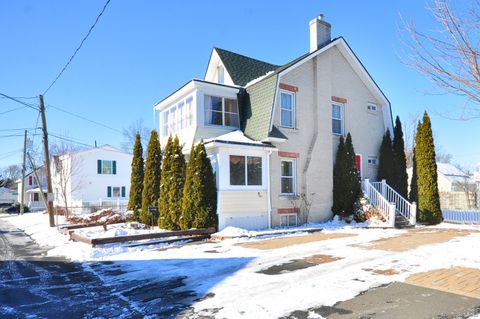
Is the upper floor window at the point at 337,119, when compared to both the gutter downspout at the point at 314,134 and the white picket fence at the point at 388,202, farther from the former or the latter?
the white picket fence at the point at 388,202

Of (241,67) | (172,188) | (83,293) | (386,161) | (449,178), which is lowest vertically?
(83,293)

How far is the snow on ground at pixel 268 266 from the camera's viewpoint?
5566 mm

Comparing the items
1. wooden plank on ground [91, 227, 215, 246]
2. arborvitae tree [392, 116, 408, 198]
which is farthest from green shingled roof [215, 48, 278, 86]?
arborvitae tree [392, 116, 408, 198]

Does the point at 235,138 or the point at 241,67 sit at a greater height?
the point at 241,67

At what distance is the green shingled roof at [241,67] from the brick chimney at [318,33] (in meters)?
3.46

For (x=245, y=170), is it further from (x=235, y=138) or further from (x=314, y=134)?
(x=314, y=134)

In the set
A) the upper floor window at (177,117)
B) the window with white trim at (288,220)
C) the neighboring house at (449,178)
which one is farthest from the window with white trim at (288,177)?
the neighboring house at (449,178)

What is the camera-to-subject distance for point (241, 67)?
1936 centimetres

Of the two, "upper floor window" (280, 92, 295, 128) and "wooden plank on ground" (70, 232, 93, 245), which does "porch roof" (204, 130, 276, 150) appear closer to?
A: "upper floor window" (280, 92, 295, 128)

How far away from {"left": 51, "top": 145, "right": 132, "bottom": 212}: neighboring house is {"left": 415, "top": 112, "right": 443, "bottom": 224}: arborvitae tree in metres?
25.4

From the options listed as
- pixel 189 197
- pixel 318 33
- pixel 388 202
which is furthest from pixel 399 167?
pixel 189 197

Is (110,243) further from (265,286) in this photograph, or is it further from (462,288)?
(462,288)

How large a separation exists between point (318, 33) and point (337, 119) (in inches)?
170

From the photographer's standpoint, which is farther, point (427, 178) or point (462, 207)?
point (462, 207)
